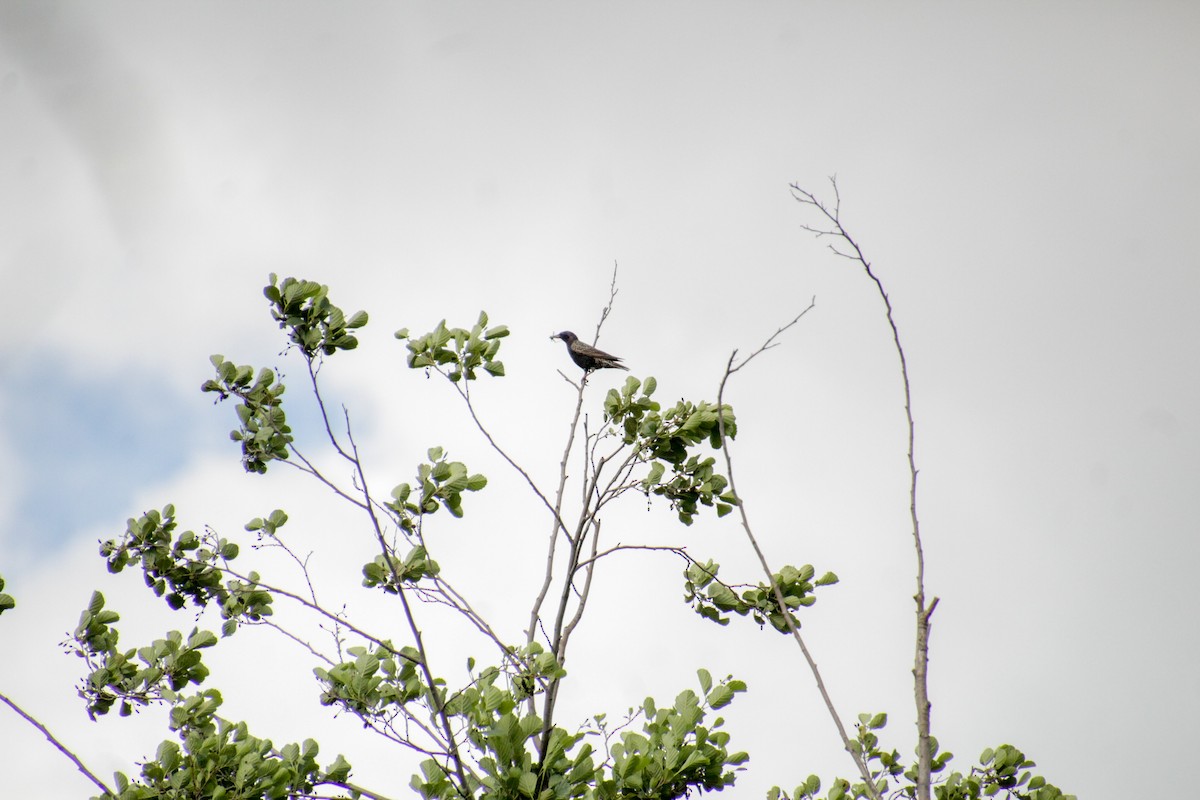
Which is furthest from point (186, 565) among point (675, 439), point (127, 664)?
point (675, 439)

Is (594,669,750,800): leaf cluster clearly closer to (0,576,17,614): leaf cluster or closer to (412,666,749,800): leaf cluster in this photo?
(412,666,749,800): leaf cluster

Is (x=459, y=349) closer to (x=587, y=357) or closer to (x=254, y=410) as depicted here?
(x=254, y=410)

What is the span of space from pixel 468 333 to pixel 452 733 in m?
2.25

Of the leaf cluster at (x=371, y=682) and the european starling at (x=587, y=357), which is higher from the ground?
the european starling at (x=587, y=357)

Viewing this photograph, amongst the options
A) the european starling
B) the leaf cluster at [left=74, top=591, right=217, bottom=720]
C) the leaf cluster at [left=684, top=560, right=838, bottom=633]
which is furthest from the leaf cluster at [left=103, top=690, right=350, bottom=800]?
the european starling

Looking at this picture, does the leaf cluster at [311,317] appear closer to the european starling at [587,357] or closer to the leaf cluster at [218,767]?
the leaf cluster at [218,767]

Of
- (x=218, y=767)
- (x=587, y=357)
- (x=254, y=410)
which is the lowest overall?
(x=218, y=767)

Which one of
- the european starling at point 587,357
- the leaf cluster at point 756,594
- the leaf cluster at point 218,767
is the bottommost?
the leaf cluster at point 218,767

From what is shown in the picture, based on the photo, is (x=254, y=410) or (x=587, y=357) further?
(x=587, y=357)

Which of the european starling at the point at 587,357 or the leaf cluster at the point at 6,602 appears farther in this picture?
the european starling at the point at 587,357

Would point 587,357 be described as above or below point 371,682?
above

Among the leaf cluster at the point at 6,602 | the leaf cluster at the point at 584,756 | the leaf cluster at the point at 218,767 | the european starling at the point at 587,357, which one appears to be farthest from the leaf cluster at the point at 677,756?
the european starling at the point at 587,357

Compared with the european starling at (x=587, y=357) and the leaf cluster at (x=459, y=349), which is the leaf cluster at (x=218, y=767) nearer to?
the leaf cluster at (x=459, y=349)

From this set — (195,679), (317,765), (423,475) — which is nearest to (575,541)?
(423,475)
